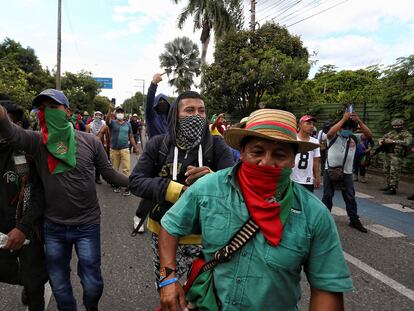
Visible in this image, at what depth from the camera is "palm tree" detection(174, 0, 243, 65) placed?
2264 cm

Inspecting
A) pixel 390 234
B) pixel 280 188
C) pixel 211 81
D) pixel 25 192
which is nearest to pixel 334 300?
pixel 280 188

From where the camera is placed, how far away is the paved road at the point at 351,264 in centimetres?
321

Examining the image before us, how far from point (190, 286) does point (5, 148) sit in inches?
62.7

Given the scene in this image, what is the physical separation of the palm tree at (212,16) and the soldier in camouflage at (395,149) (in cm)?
1581

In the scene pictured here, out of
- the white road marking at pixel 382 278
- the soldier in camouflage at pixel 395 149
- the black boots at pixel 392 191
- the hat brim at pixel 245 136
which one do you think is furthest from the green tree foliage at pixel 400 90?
the hat brim at pixel 245 136

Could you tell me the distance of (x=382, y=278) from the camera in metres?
Result: 3.77

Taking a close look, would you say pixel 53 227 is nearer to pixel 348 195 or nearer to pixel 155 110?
pixel 155 110

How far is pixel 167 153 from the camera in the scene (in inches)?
88.1

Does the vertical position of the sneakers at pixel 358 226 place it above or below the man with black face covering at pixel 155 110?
below

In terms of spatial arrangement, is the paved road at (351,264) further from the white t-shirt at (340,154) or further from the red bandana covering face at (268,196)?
the red bandana covering face at (268,196)

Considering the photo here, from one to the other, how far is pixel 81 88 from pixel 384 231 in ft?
136

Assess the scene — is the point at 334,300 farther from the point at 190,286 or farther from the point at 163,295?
the point at 163,295

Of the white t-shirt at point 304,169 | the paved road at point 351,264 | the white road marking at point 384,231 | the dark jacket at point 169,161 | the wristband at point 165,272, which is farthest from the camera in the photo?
Answer: the white road marking at point 384,231

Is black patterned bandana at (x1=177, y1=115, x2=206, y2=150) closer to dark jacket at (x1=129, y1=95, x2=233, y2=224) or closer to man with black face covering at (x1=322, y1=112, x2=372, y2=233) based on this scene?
dark jacket at (x1=129, y1=95, x2=233, y2=224)
